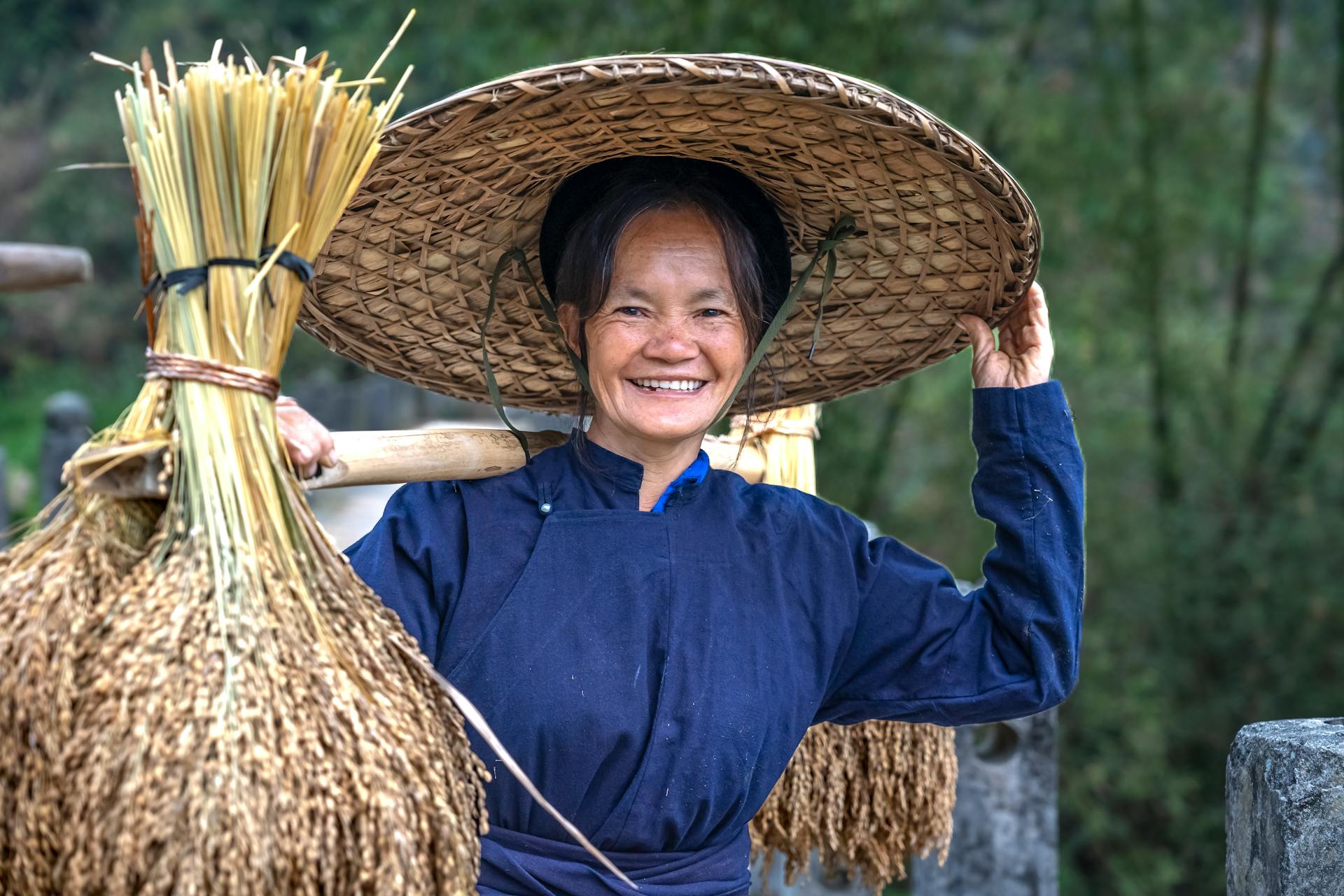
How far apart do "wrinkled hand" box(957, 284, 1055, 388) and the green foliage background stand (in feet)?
12.8

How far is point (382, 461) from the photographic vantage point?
1.73 metres

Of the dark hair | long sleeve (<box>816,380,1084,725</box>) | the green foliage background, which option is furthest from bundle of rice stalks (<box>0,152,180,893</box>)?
the green foliage background

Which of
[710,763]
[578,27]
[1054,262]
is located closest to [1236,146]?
[1054,262]

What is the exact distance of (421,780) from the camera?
1.39 m

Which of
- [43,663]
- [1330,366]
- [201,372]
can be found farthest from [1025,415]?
[1330,366]

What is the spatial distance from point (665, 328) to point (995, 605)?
63cm

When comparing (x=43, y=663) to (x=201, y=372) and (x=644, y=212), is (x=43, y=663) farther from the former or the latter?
(x=644, y=212)

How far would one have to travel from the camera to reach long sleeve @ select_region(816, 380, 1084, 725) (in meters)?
1.89

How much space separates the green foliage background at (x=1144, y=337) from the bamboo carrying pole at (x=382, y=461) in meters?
4.14

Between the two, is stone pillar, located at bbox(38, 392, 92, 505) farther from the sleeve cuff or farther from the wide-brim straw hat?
the sleeve cuff

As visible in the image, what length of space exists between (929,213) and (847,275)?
23 centimetres

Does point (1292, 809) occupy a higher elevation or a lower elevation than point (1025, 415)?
lower

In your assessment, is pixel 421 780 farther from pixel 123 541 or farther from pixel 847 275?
pixel 847 275

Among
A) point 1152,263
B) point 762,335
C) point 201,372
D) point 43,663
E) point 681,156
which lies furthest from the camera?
point 1152,263
